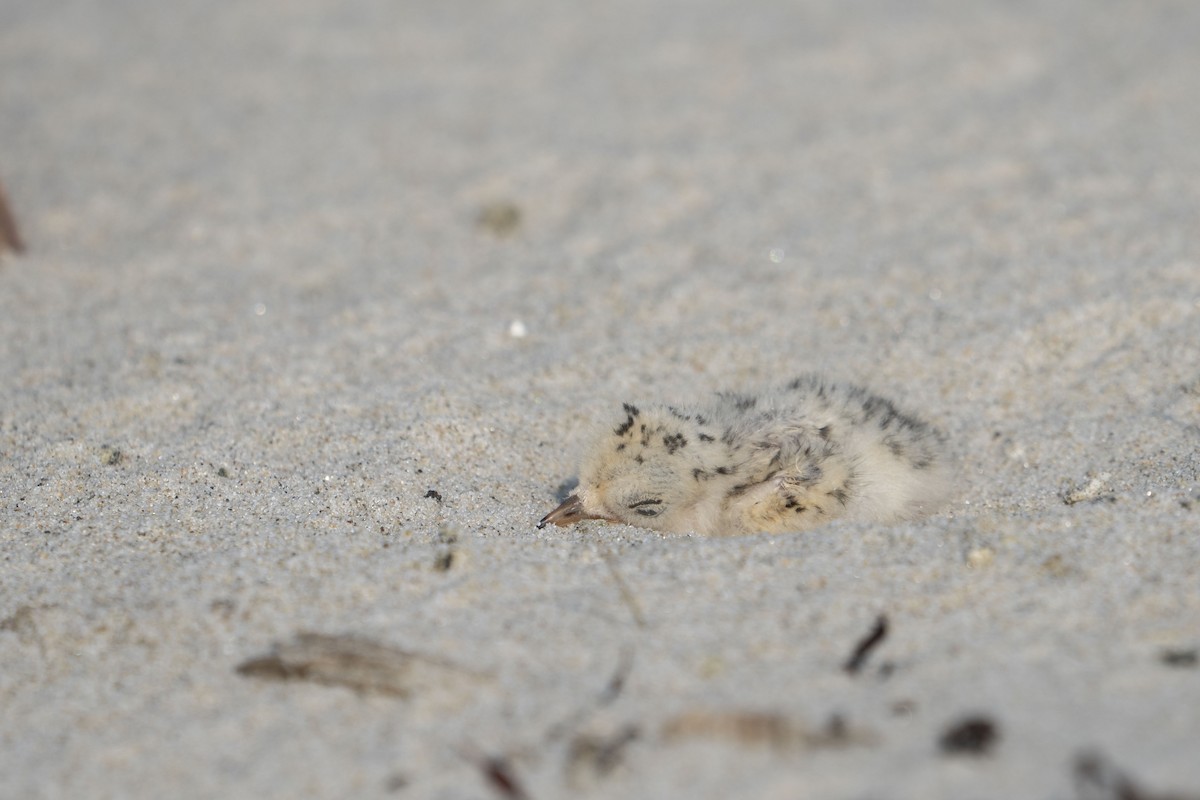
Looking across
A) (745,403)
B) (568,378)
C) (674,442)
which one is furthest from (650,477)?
(568,378)

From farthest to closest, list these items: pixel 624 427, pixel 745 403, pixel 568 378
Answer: pixel 568 378
pixel 745 403
pixel 624 427

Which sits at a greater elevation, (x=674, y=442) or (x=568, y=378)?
(x=674, y=442)

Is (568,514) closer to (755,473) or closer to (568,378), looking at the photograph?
(755,473)

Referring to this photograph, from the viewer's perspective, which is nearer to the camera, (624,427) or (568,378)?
(624,427)

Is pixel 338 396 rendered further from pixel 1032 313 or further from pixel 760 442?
pixel 1032 313

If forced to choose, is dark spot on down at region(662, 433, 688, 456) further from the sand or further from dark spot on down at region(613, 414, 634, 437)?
the sand

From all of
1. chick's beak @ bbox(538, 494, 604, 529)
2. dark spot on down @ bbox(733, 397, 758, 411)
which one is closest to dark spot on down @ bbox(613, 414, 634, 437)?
chick's beak @ bbox(538, 494, 604, 529)

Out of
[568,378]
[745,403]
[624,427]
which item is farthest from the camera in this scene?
[568,378]
